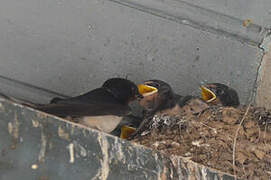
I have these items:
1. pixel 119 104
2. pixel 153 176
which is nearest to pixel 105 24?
pixel 119 104

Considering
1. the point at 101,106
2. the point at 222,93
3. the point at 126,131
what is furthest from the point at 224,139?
the point at 126,131

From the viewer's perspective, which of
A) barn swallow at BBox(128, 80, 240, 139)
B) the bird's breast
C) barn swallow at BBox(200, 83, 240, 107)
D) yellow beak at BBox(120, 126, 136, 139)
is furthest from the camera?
yellow beak at BBox(120, 126, 136, 139)

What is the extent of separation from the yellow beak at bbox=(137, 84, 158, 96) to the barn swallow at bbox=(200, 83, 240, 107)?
356mm

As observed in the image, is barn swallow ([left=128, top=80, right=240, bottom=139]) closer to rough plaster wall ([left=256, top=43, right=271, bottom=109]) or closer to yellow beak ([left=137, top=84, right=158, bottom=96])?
yellow beak ([left=137, top=84, right=158, bottom=96])

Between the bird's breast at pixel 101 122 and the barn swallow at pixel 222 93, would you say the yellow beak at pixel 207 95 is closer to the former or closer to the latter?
the barn swallow at pixel 222 93

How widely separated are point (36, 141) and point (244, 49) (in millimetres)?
1850

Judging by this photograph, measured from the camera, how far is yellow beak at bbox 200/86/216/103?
11.1ft

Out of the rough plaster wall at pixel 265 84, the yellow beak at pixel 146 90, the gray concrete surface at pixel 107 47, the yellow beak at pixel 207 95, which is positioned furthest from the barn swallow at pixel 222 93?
the yellow beak at pixel 146 90

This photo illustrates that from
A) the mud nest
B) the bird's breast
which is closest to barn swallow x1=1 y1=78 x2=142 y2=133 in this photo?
the bird's breast

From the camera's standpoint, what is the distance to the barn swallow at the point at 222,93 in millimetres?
3352

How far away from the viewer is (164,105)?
3.44m

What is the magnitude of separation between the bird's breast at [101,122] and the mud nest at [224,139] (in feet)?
0.67

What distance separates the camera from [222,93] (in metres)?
3.36

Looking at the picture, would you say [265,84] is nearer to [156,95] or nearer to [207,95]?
[207,95]
